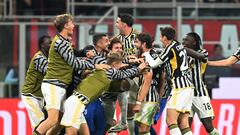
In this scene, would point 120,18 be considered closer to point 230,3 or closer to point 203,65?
point 203,65

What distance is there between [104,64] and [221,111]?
4.79 m

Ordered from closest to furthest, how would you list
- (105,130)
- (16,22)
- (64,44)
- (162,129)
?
1. (64,44)
2. (105,130)
3. (162,129)
4. (16,22)

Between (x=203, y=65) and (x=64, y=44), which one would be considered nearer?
(x=64, y=44)

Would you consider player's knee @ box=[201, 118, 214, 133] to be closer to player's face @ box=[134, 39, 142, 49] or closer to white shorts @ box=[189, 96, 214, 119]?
white shorts @ box=[189, 96, 214, 119]

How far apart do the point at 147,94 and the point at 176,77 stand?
694 millimetres

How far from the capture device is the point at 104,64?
15094 millimetres

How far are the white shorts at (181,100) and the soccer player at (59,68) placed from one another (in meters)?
1.59

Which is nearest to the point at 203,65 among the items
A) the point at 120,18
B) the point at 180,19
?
the point at 120,18

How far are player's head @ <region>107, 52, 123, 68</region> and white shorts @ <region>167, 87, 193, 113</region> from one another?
3.82 feet

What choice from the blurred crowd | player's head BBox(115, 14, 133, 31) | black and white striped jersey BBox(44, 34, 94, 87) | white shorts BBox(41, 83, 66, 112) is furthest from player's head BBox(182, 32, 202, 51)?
the blurred crowd

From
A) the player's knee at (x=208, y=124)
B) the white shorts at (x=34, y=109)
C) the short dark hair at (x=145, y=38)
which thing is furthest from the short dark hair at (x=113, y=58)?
the player's knee at (x=208, y=124)

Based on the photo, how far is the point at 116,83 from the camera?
15.5 metres

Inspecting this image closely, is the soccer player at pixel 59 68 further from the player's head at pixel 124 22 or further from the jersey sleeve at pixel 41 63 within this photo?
the player's head at pixel 124 22

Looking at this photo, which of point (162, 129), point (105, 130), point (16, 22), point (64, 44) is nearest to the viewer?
point (64, 44)
